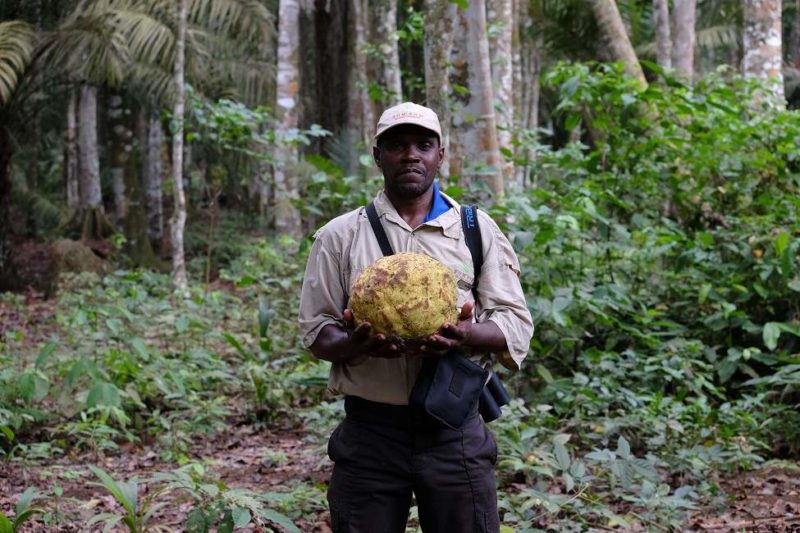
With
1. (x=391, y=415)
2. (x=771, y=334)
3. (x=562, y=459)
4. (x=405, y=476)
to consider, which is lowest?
(x=562, y=459)

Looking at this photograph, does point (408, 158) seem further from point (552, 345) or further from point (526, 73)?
point (526, 73)

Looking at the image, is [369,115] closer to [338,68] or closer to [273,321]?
[338,68]

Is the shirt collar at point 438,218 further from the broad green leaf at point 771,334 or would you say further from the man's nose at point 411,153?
the broad green leaf at point 771,334

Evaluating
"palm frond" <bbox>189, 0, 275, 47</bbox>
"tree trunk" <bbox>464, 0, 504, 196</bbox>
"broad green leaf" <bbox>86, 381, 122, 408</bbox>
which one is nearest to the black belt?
"broad green leaf" <bbox>86, 381, 122, 408</bbox>

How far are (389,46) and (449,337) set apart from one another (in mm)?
10400

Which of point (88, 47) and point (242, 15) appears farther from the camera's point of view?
point (242, 15)

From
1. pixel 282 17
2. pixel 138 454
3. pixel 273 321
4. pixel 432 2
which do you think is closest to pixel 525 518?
pixel 138 454

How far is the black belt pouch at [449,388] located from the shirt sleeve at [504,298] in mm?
135

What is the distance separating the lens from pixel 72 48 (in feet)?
39.5

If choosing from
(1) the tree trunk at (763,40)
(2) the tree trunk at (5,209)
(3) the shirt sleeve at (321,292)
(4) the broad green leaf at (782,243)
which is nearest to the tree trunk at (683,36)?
(1) the tree trunk at (763,40)

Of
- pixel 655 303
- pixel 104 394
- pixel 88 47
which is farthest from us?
pixel 88 47

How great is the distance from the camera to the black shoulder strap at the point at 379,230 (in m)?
2.84

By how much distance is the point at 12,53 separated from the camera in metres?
11.5

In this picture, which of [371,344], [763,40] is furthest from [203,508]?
[763,40]
